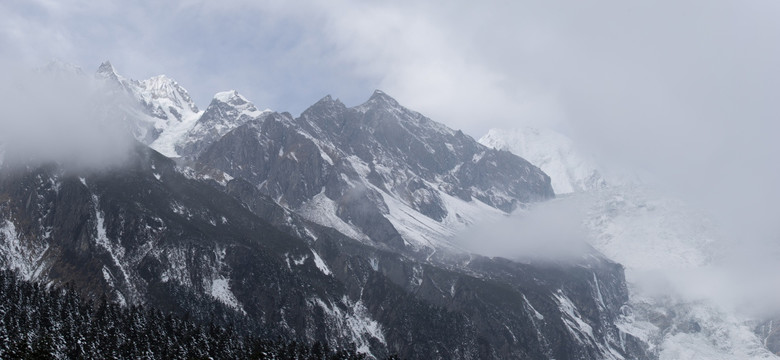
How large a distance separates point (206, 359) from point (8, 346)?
44316 mm

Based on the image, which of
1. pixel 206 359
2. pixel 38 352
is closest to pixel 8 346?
pixel 38 352

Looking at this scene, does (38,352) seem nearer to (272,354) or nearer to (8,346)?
(8,346)

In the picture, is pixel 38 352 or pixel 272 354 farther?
pixel 272 354

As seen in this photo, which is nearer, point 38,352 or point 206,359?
point 38,352

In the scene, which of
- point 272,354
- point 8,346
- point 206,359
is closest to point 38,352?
point 8,346

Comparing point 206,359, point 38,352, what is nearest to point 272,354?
point 206,359

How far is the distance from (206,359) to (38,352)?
40.1 m

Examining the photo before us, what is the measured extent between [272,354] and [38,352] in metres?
52.9

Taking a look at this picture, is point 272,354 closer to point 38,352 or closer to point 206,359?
point 206,359

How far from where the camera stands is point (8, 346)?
179m

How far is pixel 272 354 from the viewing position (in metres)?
200

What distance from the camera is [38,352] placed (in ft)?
570

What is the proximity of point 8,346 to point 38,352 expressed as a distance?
1011cm

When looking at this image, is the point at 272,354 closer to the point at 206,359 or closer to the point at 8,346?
the point at 206,359
